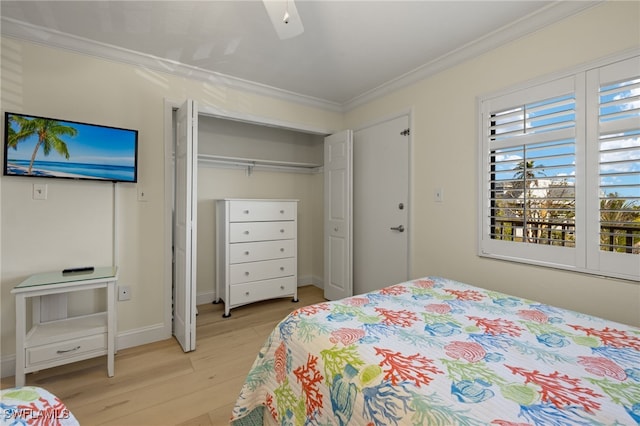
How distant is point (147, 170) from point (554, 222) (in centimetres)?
315

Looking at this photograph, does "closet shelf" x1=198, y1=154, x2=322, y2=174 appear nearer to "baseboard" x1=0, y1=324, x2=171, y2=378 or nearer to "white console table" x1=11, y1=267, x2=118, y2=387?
"white console table" x1=11, y1=267, x2=118, y2=387

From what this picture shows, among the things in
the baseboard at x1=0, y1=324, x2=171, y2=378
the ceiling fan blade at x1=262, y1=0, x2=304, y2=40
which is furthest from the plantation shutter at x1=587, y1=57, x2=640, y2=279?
the baseboard at x1=0, y1=324, x2=171, y2=378

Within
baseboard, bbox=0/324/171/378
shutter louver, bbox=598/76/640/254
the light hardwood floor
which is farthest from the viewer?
baseboard, bbox=0/324/171/378

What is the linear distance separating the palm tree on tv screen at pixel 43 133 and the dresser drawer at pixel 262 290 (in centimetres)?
192

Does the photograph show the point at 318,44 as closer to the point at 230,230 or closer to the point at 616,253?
the point at 230,230

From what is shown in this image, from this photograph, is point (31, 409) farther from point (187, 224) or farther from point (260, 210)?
point (260, 210)

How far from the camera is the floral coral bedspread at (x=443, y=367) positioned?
2.40 ft

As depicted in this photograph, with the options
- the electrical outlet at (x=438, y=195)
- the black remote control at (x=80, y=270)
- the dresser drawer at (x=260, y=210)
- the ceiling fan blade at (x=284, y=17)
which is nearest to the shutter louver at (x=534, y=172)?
the electrical outlet at (x=438, y=195)

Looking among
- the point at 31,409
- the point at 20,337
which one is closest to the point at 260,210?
the point at 20,337

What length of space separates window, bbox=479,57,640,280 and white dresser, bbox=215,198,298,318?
2111 millimetres

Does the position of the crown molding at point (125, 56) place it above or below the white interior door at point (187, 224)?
above

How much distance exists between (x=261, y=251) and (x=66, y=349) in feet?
5.85

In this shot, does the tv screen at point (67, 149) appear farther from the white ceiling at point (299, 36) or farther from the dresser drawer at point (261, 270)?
the dresser drawer at point (261, 270)

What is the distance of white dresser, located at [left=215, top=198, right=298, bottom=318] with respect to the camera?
306 centimetres
